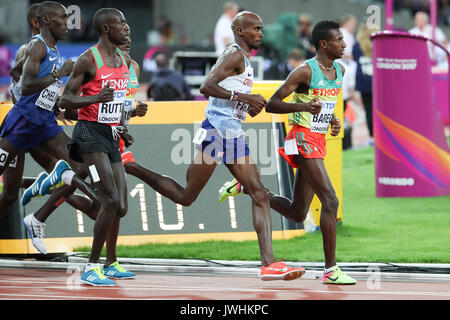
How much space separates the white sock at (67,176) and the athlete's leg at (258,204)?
1467 millimetres

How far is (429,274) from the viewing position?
838cm

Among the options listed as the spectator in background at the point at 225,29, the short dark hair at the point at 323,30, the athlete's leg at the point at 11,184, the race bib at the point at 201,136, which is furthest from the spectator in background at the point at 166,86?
the short dark hair at the point at 323,30

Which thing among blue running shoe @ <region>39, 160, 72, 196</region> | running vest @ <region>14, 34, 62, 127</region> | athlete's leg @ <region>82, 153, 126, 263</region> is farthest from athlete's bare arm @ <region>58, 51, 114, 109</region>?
blue running shoe @ <region>39, 160, 72, 196</region>

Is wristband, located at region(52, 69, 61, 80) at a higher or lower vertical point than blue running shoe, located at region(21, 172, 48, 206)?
higher

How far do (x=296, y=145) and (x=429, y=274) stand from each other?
1699mm

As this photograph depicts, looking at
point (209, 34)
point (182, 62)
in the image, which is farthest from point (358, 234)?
point (209, 34)

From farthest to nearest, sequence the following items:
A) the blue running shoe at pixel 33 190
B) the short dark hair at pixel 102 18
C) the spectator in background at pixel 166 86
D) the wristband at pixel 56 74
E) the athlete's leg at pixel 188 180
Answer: the spectator in background at pixel 166 86 → the blue running shoe at pixel 33 190 → the wristband at pixel 56 74 → the athlete's leg at pixel 188 180 → the short dark hair at pixel 102 18

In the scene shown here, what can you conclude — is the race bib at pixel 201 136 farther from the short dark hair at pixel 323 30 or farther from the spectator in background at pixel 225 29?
the spectator in background at pixel 225 29

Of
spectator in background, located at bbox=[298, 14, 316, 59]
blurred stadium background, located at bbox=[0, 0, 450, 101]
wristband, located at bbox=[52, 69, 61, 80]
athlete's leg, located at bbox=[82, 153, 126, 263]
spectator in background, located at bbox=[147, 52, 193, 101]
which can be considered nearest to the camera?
athlete's leg, located at bbox=[82, 153, 126, 263]

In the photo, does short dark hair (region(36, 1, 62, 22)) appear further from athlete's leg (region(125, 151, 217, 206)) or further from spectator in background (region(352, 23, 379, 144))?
spectator in background (region(352, 23, 379, 144))

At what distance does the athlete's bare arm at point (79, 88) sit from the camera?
7.64 meters

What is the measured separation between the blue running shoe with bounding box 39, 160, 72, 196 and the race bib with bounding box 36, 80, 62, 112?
0.55 m

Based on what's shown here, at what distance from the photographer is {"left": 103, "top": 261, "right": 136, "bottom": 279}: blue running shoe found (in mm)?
8398
